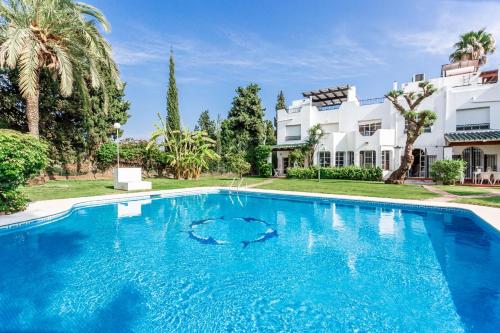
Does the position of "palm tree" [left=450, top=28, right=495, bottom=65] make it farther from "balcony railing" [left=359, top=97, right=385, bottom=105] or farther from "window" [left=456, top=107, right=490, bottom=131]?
"balcony railing" [left=359, top=97, right=385, bottom=105]

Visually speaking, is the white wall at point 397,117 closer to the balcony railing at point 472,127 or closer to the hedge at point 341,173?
the balcony railing at point 472,127

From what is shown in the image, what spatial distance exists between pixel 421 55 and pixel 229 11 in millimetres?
14380

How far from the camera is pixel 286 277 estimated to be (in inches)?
241

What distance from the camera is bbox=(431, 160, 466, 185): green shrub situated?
20.1 m

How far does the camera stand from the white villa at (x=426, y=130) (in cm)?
2320

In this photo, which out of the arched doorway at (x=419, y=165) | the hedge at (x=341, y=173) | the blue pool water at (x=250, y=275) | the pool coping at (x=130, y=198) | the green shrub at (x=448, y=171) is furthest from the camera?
the arched doorway at (x=419, y=165)

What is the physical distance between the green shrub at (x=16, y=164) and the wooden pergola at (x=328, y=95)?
27.9 m

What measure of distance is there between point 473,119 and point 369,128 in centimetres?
846

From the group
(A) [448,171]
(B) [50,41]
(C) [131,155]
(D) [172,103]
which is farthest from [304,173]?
(B) [50,41]

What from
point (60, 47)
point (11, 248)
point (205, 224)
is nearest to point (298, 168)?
point (205, 224)

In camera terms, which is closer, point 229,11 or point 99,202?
point 99,202

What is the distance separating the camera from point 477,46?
32.6 meters

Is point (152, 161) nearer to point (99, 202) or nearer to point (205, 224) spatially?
point (99, 202)

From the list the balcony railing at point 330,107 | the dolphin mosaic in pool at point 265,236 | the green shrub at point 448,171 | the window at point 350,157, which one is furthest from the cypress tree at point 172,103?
the green shrub at point 448,171
